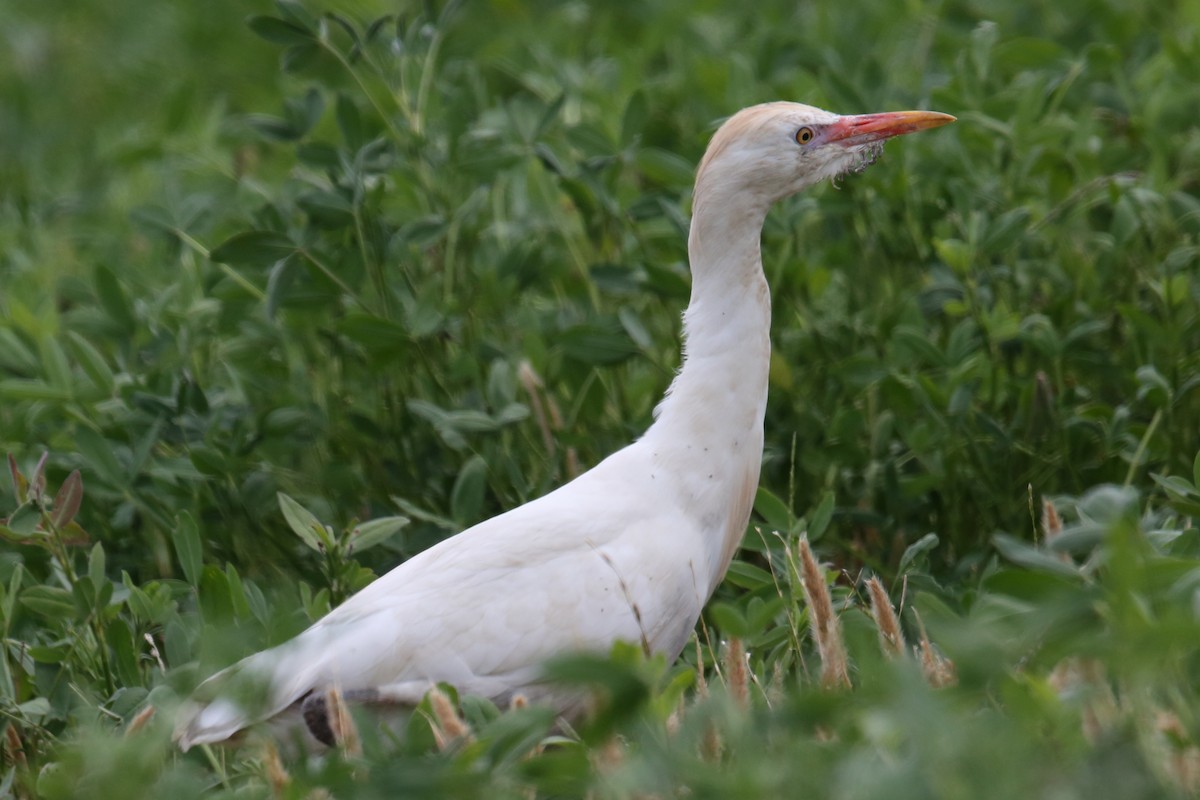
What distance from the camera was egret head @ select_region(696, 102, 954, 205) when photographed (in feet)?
12.2

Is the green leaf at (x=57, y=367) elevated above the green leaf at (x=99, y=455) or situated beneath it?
elevated above

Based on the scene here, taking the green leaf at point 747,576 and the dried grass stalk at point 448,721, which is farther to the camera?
the green leaf at point 747,576

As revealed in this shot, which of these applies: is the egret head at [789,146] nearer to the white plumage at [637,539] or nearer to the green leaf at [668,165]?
the white plumage at [637,539]

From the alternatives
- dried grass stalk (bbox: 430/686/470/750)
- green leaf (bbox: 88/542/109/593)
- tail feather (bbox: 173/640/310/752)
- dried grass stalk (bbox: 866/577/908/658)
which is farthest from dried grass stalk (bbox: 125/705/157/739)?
dried grass stalk (bbox: 866/577/908/658)

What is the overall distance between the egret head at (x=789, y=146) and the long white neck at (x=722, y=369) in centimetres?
4

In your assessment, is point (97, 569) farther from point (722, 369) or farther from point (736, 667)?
point (736, 667)

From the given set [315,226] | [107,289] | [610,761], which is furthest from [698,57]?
[610,761]

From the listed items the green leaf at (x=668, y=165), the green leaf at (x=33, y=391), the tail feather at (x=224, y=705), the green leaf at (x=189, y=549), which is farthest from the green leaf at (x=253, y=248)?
the tail feather at (x=224, y=705)

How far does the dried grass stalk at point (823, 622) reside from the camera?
2836mm

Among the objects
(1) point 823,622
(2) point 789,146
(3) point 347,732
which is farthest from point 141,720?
(2) point 789,146

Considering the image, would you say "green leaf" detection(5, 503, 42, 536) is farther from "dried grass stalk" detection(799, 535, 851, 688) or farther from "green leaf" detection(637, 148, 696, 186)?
"green leaf" detection(637, 148, 696, 186)

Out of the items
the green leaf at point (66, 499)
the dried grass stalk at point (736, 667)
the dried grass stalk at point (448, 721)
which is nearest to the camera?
the dried grass stalk at point (448, 721)

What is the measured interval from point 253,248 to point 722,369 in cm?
156

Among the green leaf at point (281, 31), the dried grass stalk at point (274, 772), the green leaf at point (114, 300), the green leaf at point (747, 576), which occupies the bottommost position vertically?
the green leaf at point (747, 576)
